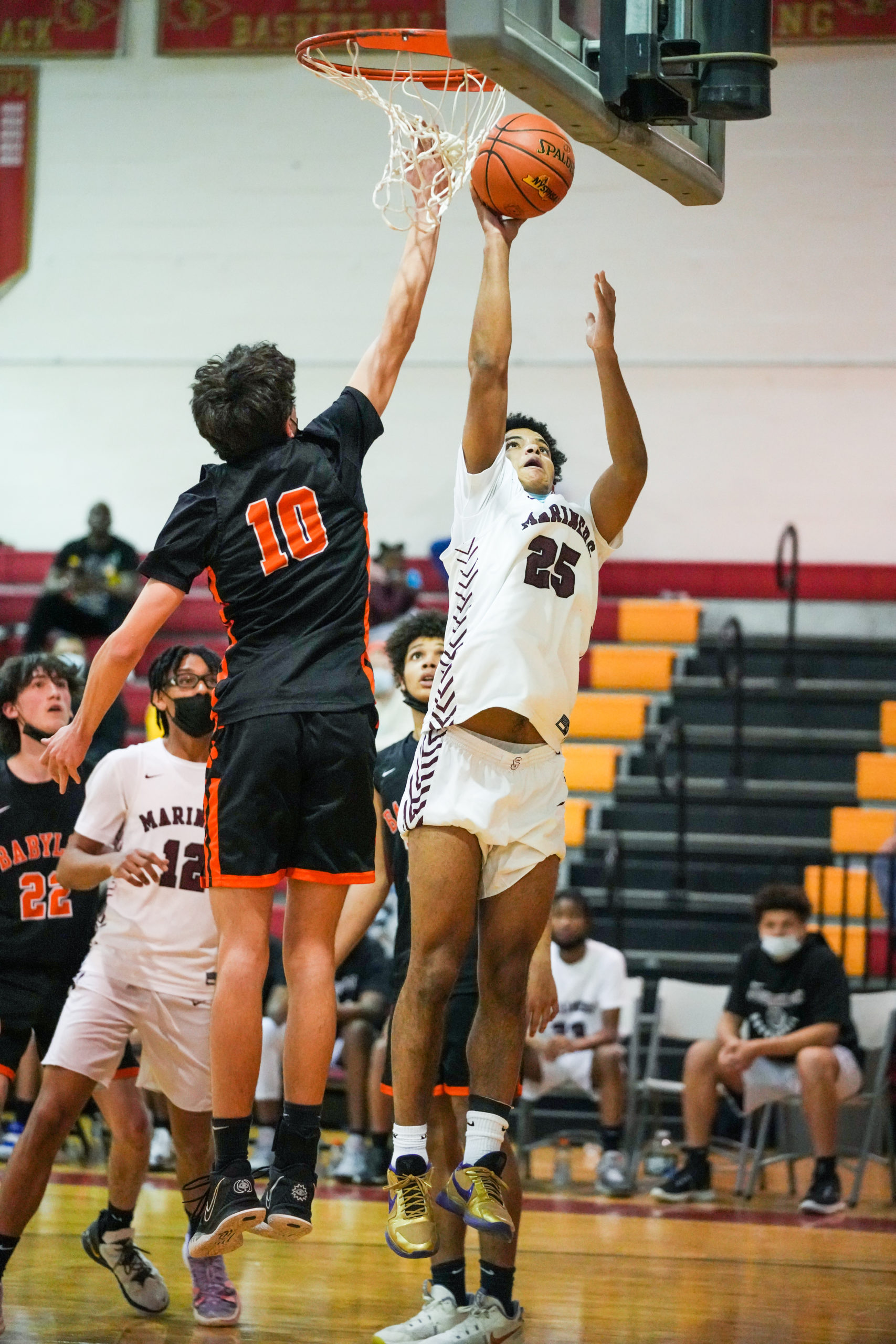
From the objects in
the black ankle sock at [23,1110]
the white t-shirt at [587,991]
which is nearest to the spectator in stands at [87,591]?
the black ankle sock at [23,1110]

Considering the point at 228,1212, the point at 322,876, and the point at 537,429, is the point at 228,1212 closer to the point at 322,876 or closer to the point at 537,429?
the point at 322,876

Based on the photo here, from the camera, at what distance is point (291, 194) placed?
14.7 metres

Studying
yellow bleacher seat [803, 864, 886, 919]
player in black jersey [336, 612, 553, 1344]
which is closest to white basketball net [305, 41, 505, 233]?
player in black jersey [336, 612, 553, 1344]

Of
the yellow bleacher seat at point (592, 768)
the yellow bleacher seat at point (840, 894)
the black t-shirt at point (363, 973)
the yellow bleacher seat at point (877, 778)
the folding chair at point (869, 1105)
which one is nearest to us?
the folding chair at point (869, 1105)

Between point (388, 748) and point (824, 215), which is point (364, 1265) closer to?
point (388, 748)

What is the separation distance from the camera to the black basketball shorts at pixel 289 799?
4281mm

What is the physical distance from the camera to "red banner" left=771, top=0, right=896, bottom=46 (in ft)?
43.8

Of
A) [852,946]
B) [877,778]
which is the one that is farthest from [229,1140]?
[877,778]

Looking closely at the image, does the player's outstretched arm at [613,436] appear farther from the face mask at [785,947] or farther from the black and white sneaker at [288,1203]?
the face mask at [785,947]

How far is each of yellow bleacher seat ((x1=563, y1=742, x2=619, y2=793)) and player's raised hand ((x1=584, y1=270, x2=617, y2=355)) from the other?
7110 mm

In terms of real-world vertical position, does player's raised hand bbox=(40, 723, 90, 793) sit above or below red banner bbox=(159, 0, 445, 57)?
below

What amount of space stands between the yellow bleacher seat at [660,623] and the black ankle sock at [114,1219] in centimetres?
848

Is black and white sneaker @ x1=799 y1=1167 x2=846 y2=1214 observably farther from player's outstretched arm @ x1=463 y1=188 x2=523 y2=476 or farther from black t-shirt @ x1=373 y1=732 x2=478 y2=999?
player's outstretched arm @ x1=463 y1=188 x2=523 y2=476

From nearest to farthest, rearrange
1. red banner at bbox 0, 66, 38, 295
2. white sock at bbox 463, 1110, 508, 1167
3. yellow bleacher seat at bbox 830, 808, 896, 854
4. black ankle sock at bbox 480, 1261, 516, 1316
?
white sock at bbox 463, 1110, 508, 1167
black ankle sock at bbox 480, 1261, 516, 1316
yellow bleacher seat at bbox 830, 808, 896, 854
red banner at bbox 0, 66, 38, 295
